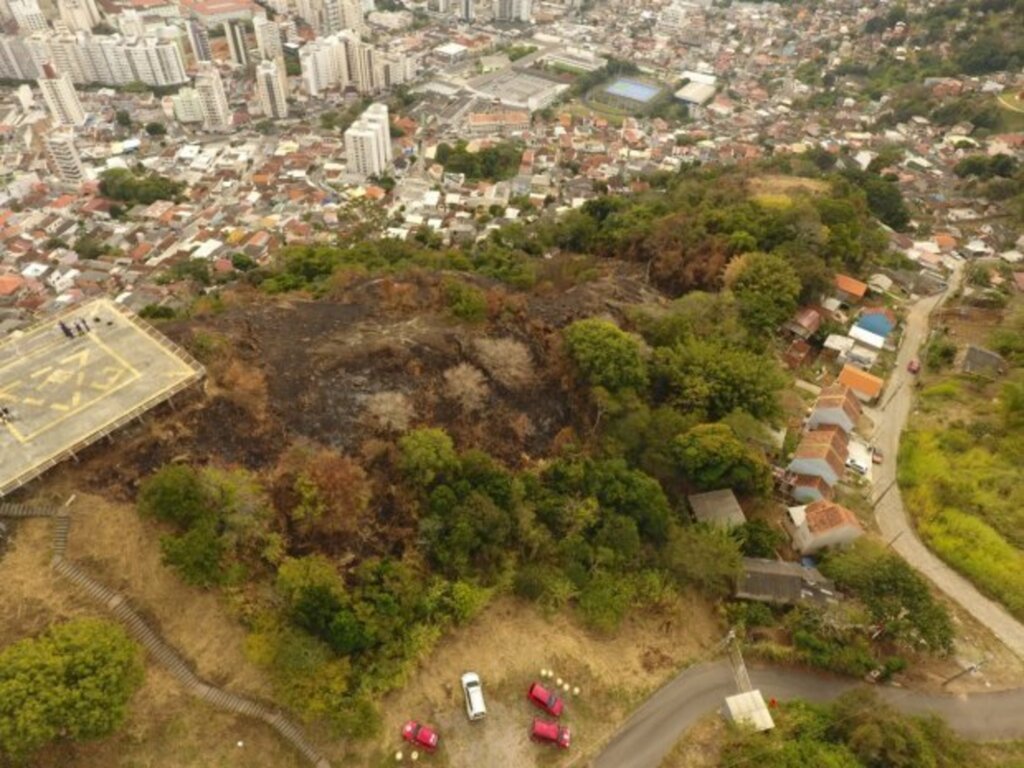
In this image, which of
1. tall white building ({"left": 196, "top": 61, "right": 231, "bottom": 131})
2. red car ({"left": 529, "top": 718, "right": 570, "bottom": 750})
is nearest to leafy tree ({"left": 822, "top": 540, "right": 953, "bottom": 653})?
red car ({"left": 529, "top": 718, "right": 570, "bottom": 750})

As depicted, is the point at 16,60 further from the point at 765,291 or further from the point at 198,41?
the point at 765,291

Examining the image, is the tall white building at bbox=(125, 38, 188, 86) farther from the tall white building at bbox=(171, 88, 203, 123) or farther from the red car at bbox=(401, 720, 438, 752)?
the red car at bbox=(401, 720, 438, 752)

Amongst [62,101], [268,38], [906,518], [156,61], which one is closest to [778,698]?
[906,518]

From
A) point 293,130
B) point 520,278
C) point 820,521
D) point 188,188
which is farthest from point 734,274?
point 293,130

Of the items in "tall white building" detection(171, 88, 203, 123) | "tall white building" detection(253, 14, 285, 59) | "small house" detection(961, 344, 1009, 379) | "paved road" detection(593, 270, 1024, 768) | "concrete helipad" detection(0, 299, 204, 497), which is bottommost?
"tall white building" detection(171, 88, 203, 123)

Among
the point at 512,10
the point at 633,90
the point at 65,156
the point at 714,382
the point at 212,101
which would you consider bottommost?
the point at 65,156

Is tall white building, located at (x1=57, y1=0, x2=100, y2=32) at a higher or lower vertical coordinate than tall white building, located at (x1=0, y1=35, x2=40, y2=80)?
higher

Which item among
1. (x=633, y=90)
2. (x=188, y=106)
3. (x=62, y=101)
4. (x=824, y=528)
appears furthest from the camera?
(x=633, y=90)
